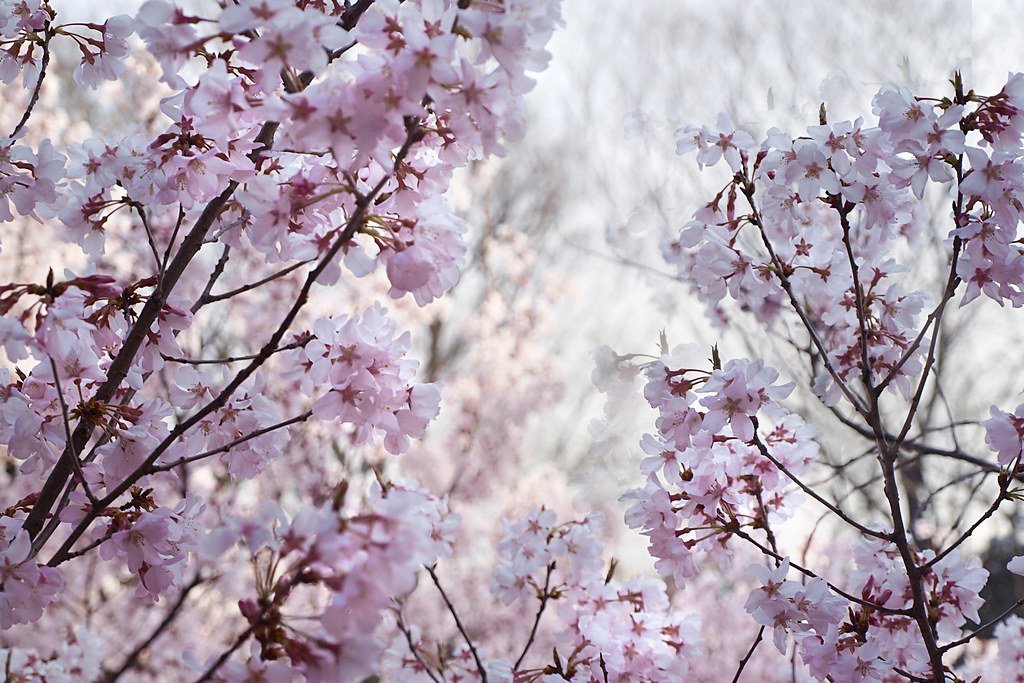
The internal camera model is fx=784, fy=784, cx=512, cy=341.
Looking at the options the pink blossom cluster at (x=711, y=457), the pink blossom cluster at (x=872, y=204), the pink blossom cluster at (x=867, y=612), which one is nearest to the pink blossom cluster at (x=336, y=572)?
the pink blossom cluster at (x=711, y=457)

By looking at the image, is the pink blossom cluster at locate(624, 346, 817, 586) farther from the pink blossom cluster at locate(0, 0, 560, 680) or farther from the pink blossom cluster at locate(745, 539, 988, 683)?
the pink blossom cluster at locate(0, 0, 560, 680)

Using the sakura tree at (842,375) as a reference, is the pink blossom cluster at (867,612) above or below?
below

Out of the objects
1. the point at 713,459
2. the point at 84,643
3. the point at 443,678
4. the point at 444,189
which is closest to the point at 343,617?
the point at 444,189

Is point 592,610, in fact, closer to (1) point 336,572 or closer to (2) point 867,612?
(2) point 867,612

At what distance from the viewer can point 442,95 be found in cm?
108

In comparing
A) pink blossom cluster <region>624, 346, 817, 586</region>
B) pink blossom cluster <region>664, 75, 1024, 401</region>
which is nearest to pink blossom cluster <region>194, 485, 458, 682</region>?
pink blossom cluster <region>624, 346, 817, 586</region>

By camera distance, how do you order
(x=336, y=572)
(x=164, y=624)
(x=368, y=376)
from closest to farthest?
(x=336, y=572) → (x=368, y=376) → (x=164, y=624)

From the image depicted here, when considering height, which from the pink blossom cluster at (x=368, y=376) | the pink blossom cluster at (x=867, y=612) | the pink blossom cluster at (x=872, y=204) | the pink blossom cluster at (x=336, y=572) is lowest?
the pink blossom cluster at (x=336, y=572)

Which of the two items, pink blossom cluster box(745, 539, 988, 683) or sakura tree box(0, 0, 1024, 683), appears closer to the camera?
sakura tree box(0, 0, 1024, 683)

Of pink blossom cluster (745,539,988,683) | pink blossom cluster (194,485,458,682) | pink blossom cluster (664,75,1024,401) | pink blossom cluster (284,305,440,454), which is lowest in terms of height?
pink blossom cluster (194,485,458,682)

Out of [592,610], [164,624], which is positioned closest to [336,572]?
[592,610]

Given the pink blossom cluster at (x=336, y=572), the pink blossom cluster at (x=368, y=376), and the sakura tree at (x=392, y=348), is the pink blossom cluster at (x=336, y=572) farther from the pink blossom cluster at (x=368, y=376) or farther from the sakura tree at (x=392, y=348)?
the pink blossom cluster at (x=368, y=376)

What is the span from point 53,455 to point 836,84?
2.19 metres

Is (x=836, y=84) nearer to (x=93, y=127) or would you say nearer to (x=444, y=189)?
(x=444, y=189)
